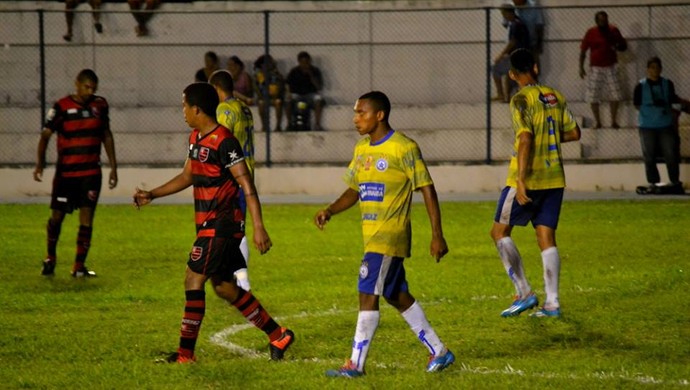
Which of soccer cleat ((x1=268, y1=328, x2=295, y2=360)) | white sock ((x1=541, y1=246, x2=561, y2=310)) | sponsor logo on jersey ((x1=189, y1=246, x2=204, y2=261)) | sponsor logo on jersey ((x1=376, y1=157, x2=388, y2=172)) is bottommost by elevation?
soccer cleat ((x1=268, y1=328, x2=295, y2=360))

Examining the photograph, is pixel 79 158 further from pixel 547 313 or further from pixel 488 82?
pixel 488 82

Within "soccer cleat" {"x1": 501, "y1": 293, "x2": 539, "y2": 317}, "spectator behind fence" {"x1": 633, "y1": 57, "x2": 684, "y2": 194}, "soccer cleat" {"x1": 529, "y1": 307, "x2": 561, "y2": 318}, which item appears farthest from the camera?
"spectator behind fence" {"x1": 633, "y1": 57, "x2": 684, "y2": 194}

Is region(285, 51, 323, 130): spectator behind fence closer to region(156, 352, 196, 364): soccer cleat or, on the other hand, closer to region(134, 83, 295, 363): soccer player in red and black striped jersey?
region(134, 83, 295, 363): soccer player in red and black striped jersey

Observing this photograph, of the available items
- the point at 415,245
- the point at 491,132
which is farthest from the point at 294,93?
the point at 415,245

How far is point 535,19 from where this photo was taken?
25562 mm

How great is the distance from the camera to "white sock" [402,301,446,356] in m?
8.66

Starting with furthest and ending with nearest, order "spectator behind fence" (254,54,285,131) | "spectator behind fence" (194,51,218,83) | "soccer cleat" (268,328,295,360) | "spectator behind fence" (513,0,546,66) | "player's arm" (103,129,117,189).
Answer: "spectator behind fence" (513,0,546,66)
"spectator behind fence" (254,54,285,131)
"spectator behind fence" (194,51,218,83)
"player's arm" (103,129,117,189)
"soccer cleat" (268,328,295,360)

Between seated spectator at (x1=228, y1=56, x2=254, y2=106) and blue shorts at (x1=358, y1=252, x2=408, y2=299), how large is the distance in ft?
52.3

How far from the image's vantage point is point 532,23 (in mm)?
25500

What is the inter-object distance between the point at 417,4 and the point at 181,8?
5.17m

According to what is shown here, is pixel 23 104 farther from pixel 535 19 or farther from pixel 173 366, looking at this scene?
pixel 173 366

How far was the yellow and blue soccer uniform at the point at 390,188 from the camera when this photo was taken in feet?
28.1

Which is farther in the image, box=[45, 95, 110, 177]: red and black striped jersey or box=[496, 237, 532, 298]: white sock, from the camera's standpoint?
box=[45, 95, 110, 177]: red and black striped jersey

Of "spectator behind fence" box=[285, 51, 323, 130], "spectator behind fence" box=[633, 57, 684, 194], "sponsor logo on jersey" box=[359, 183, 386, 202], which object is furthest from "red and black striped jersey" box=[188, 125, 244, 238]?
"spectator behind fence" box=[285, 51, 323, 130]
